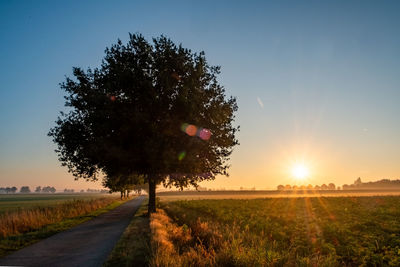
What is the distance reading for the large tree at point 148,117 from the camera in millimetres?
22438

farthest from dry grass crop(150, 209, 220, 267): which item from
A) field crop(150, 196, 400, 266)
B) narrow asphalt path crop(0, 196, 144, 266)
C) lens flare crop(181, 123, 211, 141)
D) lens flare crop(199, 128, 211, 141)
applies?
lens flare crop(199, 128, 211, 141)

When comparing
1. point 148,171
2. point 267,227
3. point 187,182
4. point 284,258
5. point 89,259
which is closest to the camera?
point 284,258

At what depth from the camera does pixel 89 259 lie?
10242 millimetres

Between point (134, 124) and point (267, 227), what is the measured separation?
1305cm

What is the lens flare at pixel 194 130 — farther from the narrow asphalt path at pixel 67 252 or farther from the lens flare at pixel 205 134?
the narrow asphalt path at pixel 67 252

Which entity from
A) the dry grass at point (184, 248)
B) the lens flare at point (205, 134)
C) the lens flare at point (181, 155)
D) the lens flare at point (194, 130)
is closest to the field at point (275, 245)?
the dry grass at point (184, 248)

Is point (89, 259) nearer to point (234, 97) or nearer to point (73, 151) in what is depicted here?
point (73, 151)

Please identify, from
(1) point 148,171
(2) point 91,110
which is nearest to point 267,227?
(1) point 148,171

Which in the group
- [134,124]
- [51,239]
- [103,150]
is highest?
[134,124]

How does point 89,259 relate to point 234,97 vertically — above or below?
below

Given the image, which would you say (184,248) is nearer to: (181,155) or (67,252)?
(67,252)

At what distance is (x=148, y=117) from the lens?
2272cm

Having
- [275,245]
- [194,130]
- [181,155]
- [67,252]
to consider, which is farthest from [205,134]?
[67,252]

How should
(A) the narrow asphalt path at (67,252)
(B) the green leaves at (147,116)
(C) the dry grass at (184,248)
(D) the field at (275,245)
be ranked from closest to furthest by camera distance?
(C) the dry grass at (184,248) < (D) the field at (275,245) < (A) the narrow asphalt path at (67,252) < (B) the green leaves at (147,116)
